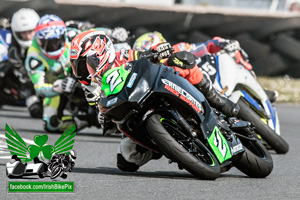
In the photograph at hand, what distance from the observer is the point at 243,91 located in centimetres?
887

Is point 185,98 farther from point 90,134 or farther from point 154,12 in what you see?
point 154,12

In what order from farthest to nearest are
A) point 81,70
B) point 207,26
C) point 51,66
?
point 207,26, point 51,66, point 81,70

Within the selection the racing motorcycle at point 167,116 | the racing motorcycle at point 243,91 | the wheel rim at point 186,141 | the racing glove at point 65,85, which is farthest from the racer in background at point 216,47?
the wheel rim at point 186,141

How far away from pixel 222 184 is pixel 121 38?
16.2 ft

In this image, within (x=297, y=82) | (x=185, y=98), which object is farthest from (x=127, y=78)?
(x=297, y=82)

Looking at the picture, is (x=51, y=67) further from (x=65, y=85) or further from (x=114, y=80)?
(x=114, y=80)

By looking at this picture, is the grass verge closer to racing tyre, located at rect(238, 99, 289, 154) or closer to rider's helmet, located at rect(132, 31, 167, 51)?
rider's helmet, located at rect(132, 31, 167, 51)

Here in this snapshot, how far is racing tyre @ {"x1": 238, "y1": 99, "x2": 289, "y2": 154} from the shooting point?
8.41 m

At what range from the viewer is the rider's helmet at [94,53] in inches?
269

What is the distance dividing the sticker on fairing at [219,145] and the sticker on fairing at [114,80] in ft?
2.81

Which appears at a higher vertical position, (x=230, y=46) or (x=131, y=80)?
(x=131, y=80)

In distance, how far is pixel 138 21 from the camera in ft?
53.4

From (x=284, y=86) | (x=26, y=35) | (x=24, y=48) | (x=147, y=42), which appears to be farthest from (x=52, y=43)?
(x=284, y=86)

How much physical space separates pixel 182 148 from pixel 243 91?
2.71 m
